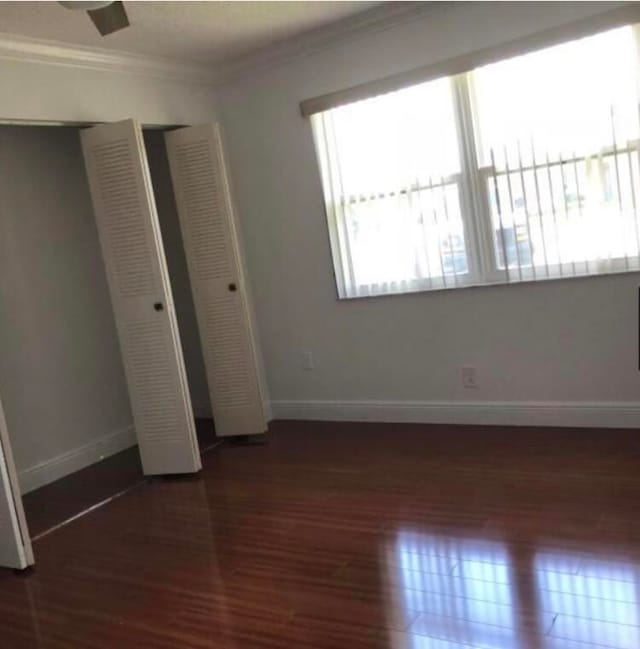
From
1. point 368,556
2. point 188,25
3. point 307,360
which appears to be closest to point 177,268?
point 307,360

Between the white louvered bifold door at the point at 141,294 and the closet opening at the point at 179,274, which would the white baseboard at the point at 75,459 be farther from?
the white louvered bifold door at the point at 141,294

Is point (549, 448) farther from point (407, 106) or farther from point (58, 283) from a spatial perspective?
point (58, 283)

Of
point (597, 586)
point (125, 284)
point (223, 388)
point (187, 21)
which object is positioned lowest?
point (597, 586)

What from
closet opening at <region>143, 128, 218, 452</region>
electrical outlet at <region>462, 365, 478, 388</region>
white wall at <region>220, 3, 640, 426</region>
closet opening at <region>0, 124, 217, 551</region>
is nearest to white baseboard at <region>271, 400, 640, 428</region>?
white wall at <region>220, 3, 640, 426</region>

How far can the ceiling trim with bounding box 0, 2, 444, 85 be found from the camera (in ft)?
11.5

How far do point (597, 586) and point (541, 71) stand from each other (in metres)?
2.51

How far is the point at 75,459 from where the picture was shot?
446 cm

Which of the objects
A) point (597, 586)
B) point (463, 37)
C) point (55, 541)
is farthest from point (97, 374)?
point (597, 586)

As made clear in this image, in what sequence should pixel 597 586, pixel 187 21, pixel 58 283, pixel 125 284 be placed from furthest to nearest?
1. pixel 58 283
2. pixel 125 284
3. pixel 187 21
4. pixel 597 586

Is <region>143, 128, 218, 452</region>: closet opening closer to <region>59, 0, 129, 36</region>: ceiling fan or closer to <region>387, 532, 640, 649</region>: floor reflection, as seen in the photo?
<region>59, 0, 129, 36</region>: ceiling fan

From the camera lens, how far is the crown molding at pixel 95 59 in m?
3.42

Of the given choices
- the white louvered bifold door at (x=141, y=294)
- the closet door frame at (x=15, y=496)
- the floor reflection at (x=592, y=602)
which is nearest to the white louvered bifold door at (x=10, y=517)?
the closet door frame at (x=15, y=496)

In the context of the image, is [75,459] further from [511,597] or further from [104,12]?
[511,597]

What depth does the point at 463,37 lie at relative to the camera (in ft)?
12.5
